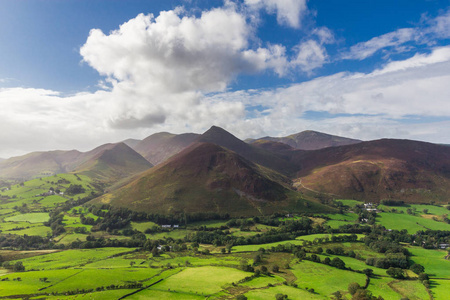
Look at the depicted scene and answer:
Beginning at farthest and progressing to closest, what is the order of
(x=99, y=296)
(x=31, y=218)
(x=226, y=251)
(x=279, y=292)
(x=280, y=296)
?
(x=31, y=218) → (x=226, y=251) → (x=279, y=292) → (x=280, y=296) → (x=99, y=296)

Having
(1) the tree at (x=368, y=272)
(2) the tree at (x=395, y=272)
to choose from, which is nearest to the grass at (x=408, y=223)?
(2) the tree at (x=395, y=272)

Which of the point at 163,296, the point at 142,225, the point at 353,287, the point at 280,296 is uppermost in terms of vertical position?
the point at 280,296

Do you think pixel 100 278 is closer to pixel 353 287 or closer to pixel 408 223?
pixel 353 287

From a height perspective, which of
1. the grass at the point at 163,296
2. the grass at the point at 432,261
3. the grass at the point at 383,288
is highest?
the grass at the point at 163,296

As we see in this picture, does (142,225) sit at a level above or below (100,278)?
below

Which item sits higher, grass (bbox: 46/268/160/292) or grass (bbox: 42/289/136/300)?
grass (bbox: 42/289/136/300)

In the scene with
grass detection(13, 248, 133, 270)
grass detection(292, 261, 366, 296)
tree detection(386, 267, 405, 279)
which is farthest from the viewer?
grass detection(13, 248, 133, 270)

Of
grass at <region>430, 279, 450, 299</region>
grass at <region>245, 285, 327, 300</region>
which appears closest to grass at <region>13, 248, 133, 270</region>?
grass at <region>245, 285, 327, 300</region>

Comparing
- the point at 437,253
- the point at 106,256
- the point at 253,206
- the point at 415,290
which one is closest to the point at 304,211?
the point at 253,206

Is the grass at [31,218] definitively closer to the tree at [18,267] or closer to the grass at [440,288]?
the tree at [18,267]

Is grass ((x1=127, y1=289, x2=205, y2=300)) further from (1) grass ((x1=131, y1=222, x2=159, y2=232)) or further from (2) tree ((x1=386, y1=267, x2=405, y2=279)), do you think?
(1) grass ((x1=131, y1=222, x2=159, y2=232))

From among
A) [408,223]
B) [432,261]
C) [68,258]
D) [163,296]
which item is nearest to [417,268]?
[432,261]
